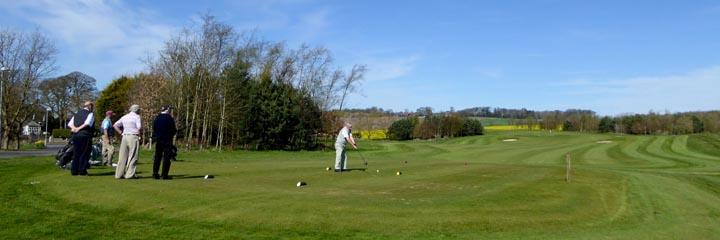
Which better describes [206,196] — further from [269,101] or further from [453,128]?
[453,128]

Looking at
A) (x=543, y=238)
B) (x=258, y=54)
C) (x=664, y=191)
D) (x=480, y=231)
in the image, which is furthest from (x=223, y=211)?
(x=258, y=54)

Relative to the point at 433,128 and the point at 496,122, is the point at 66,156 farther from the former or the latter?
the point at 496,122

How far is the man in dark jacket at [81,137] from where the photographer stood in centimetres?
1342

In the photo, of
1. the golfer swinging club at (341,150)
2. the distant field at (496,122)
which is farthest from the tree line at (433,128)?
the golfer swinging club at (341,150)

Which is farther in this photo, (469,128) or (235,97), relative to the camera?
(469,128)

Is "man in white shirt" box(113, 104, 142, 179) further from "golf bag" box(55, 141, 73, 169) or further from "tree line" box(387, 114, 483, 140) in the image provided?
"tree line" box(387, 114, 483, 140)

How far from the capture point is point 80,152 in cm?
1342

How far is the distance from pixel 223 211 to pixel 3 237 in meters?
3.21

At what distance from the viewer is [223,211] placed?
29.5ft

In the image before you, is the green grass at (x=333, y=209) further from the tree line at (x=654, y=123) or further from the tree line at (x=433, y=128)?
the tree line at (x=654, y=123)

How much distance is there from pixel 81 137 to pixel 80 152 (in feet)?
1.31

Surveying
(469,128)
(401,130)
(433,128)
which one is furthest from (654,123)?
(401,130)

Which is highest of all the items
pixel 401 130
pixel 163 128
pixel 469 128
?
pixel 469 128

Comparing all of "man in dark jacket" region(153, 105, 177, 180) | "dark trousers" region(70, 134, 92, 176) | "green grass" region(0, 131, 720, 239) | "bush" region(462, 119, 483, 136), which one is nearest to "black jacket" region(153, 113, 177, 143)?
"man in dark jacket" region(153, 105, 177, 180)
